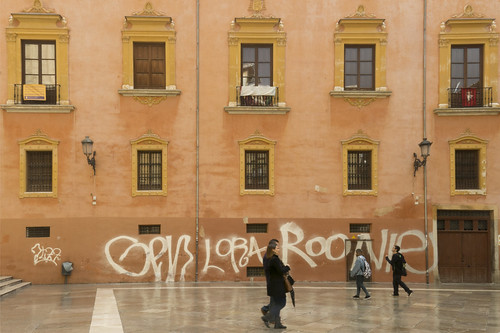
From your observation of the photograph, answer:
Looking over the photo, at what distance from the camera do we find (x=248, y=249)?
1938cm

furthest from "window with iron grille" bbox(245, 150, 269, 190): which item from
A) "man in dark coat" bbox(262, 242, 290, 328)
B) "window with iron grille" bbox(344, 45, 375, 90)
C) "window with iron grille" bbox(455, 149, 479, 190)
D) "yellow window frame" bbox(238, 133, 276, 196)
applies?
"man in dark coat" bbox(262, 242, 290, 328)

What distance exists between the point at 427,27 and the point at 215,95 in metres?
8.54

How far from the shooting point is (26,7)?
19.0 meters

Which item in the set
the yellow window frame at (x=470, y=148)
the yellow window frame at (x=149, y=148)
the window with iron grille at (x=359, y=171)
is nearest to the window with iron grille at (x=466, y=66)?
the yellow window frame at (x=470, y=148)

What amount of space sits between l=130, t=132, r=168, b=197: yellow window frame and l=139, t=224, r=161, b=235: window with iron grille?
1208 mm

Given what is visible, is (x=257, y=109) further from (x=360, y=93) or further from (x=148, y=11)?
(x=148, y=11)

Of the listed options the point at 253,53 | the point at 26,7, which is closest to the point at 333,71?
the point at 253,53

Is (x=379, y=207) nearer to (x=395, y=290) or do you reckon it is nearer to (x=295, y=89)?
(x=395, y=290)

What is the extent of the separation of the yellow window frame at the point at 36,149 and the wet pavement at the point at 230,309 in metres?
3.33

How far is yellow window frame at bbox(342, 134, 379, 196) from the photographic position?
1959 cm

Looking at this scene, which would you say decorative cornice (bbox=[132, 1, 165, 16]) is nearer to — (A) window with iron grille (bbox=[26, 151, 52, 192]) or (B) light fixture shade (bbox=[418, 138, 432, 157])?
(A) window with iron grille (bbox=[26, 151, 52, 192])

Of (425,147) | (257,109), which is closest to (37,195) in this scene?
(257,109)

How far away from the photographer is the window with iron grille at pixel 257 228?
19516 mm

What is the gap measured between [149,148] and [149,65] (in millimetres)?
3170
